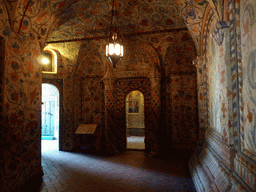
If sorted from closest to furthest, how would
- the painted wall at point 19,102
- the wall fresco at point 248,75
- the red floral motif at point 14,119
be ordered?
the wall fresco at point 248,75, the painted wall at point 19,102, the red floral motif at point 14,119

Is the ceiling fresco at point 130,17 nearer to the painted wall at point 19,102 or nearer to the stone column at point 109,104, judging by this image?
the painted wall at point 19,102

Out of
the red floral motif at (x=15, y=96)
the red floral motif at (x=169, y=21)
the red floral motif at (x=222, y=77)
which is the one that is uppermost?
the red floral motif at (x=169, y=21)

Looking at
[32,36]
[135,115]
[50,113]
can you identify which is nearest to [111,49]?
[32,36]

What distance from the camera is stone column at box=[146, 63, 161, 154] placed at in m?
7.59

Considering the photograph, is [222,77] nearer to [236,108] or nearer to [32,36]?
[236,108]

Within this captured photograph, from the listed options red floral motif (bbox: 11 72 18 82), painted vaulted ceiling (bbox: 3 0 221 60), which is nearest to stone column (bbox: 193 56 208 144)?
painted vaulted ceiling (bbox: 3 0 221 60)

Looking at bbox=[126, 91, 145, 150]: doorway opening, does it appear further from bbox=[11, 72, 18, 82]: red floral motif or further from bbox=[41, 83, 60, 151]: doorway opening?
bbox=[11, 72, 18, 82]: red floral motif

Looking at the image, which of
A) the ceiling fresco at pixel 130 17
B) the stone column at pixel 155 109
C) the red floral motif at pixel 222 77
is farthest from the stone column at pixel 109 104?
the red floral motif at pixel 222 77

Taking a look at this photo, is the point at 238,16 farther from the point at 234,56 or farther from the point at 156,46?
the point at 156,46

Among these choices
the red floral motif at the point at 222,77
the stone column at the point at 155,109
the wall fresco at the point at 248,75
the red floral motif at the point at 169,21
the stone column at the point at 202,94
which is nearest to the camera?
the wall fresco at the point at 248,75

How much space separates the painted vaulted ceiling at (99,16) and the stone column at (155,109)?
173cm

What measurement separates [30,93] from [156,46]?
196 inches

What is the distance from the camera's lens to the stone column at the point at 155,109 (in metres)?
7.59

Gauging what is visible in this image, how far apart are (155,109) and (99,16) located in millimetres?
4041
